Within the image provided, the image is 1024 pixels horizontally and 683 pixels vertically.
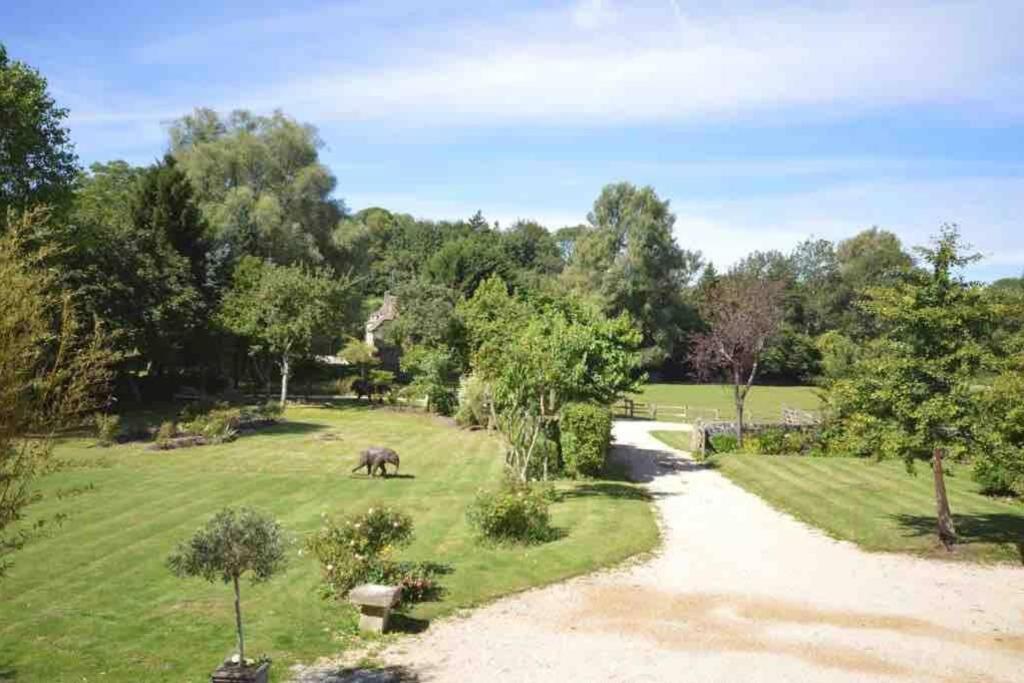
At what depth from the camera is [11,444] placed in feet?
24.4

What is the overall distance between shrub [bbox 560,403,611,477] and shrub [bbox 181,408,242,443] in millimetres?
14301

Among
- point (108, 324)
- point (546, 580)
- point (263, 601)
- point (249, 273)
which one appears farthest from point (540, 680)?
point (249, 273)

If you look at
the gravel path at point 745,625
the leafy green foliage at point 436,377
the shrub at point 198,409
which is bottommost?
the gravel path at point 745,625

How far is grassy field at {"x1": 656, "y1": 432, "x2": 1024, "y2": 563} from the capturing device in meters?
18.7

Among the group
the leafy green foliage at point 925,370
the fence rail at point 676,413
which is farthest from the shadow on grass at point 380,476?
the fence rail at point 676,413

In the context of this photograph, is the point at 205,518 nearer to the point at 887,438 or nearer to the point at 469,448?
the point at 469,448

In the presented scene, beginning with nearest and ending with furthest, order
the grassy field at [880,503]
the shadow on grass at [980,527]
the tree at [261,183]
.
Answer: the grassy field at [880,503], the shadow on grass at [980,527], the tree at [261,183]

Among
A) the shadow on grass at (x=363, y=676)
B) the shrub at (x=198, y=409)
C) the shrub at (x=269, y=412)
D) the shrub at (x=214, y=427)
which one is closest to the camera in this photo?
the shadow on grass at (x=363, y=676)

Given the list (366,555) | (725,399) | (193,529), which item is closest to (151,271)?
(193,529)

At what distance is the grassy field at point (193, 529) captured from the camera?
11367 millimetres

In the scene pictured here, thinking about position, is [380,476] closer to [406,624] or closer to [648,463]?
[648,463]

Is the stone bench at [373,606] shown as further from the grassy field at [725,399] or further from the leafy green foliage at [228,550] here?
the grassy field at [725,399]

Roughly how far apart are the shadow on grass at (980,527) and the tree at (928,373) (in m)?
1.22

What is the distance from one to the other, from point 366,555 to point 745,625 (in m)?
6.68
